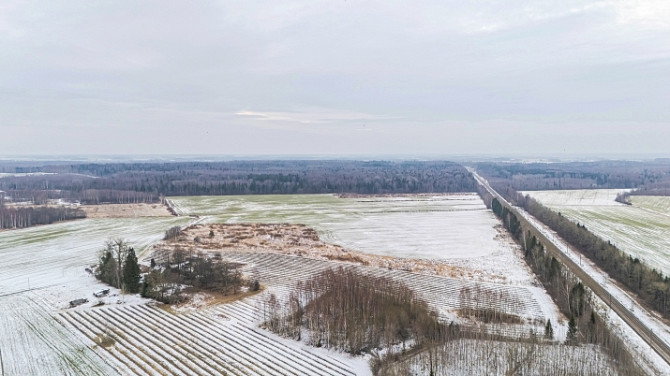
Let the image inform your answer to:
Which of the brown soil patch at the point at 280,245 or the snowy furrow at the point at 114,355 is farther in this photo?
the brown soil patch at the point at 280,245

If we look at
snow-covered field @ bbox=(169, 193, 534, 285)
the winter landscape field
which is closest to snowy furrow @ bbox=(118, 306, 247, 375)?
the winter landscape field

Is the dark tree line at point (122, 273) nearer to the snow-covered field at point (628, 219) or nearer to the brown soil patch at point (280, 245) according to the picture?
the brown soil patch at point (280, 245)

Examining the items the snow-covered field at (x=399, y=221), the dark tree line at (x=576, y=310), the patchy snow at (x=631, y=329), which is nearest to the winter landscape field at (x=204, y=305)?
the snow-covered field at (x=399, y=221)

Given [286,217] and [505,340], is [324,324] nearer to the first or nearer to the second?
[505,340]

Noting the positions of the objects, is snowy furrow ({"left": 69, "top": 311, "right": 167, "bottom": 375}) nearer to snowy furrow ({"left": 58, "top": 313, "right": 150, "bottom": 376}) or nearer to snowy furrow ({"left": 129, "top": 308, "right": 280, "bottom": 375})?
snowy furrow ({"left": 58, "top": 313, "right": 150, "bottom": 376})

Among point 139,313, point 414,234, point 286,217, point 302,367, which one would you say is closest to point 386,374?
point 302,367
